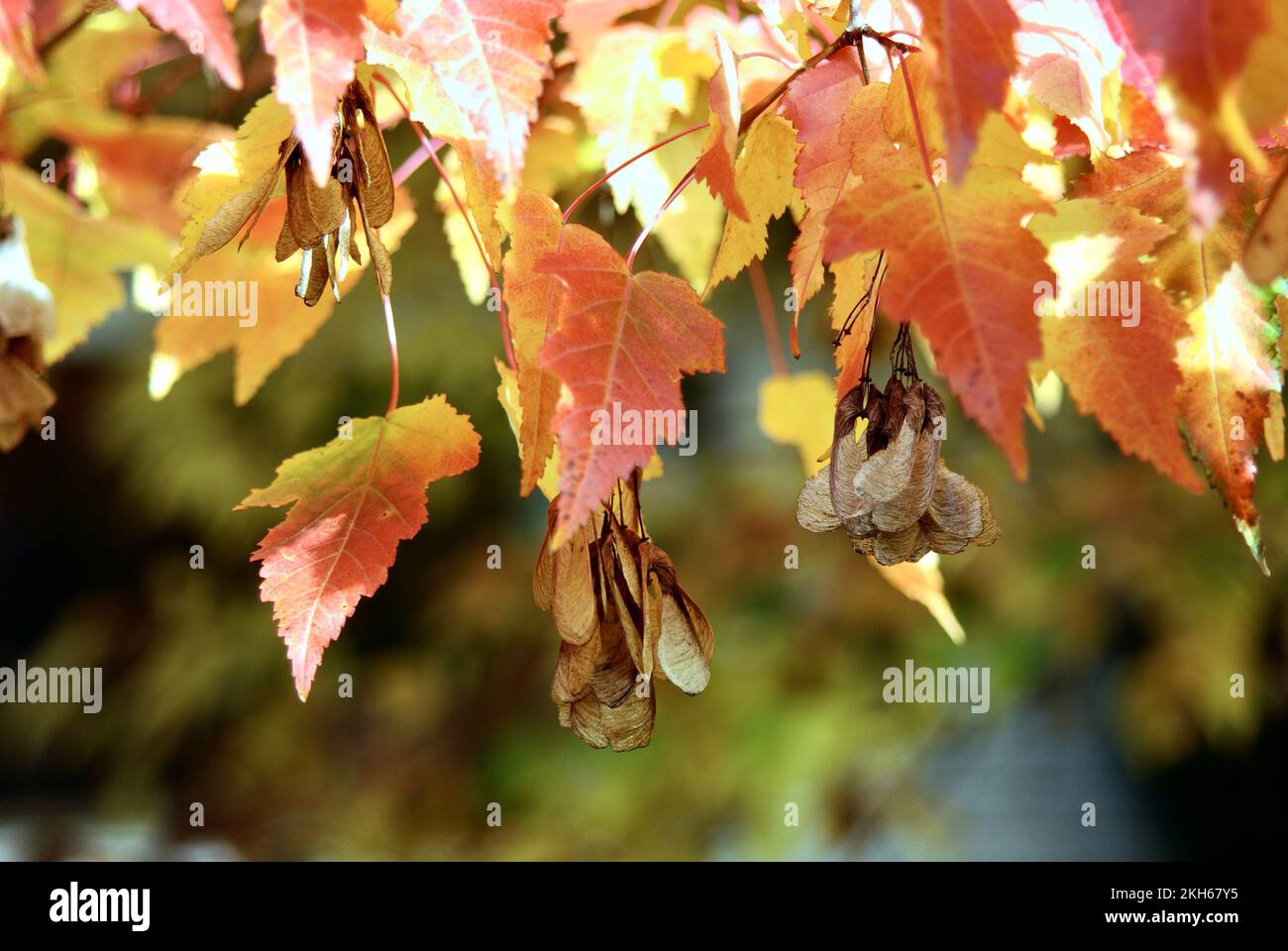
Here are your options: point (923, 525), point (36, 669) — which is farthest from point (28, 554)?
point (923, 525)

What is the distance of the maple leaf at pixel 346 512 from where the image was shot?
0.42 m

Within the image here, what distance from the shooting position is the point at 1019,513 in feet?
4.55

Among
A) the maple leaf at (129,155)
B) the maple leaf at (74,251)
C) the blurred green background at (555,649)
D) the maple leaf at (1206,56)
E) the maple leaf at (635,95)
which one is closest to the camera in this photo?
the maple leaf at (1206,56)

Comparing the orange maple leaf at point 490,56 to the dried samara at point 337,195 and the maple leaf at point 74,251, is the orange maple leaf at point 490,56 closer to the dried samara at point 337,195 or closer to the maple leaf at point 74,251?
the dried samara at point 337,195

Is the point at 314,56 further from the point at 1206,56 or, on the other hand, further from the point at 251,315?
the point at 251,315

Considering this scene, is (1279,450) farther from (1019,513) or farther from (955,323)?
(1019,513)

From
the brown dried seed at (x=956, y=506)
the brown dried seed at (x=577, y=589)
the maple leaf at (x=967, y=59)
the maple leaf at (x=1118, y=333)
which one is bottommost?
the brown dried seed at (x=577, y=589)

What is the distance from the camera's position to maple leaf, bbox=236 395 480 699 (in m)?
0.42

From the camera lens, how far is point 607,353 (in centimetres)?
38

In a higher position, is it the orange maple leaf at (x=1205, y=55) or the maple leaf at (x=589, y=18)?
the maple leaf at (x=589, y=18)

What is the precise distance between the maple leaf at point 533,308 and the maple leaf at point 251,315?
188mm

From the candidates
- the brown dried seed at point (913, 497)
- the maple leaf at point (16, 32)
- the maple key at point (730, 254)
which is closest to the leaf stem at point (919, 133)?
the maple key at point (730, 254)

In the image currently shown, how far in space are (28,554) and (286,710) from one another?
1.46ft

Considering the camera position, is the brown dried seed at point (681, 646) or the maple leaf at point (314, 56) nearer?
the maple leaf at point (314, 56)
